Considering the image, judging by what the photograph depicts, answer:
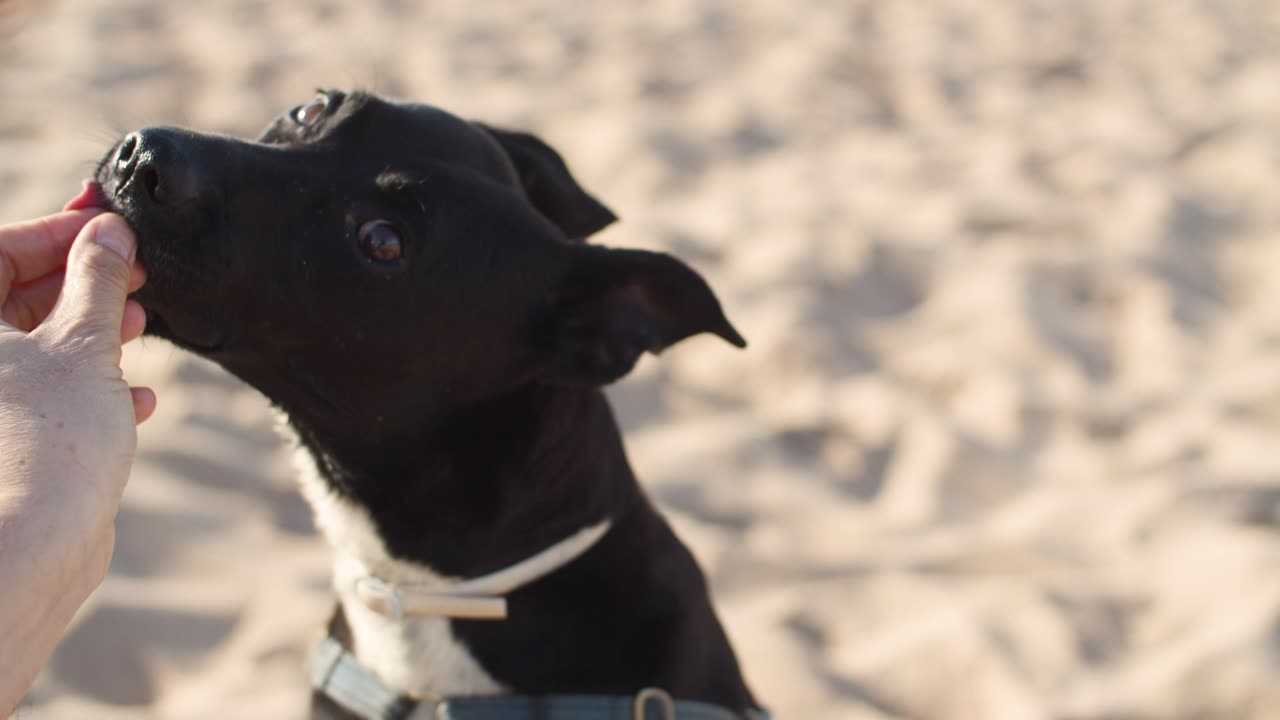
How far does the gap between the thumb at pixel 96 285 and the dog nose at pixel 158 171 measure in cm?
11

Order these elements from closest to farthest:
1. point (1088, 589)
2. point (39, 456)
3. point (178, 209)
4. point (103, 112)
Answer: point (39, 456), point (178, 209), point (1088, 589), point (103, 112)

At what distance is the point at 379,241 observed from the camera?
2014mm

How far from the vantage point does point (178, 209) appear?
1848mm

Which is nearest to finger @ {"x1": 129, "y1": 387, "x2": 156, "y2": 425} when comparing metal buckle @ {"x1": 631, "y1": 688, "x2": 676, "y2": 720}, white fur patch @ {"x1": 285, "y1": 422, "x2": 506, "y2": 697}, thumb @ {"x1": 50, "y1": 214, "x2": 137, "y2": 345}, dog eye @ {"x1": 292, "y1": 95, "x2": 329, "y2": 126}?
thumb @ {"x1": 50, "y1": 214, "x2": 137, "y2": 345}

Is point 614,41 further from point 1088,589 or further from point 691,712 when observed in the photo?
point 691,712

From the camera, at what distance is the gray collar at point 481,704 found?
6.78 feet

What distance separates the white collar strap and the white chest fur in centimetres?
2

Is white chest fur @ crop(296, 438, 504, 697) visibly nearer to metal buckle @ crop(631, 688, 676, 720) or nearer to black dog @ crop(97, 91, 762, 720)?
black dog @ crop(97, 91, 762, 720)

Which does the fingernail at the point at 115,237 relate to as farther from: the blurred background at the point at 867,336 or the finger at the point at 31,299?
the blurred background at the point at 867,336

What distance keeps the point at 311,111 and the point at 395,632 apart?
36.0 inches

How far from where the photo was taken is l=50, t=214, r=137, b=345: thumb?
1497mm

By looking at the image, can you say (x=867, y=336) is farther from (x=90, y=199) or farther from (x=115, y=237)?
(x=115, y=237)

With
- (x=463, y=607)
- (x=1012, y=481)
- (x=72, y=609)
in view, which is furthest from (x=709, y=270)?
(x=72, y=609)

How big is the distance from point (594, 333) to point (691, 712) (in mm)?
660
